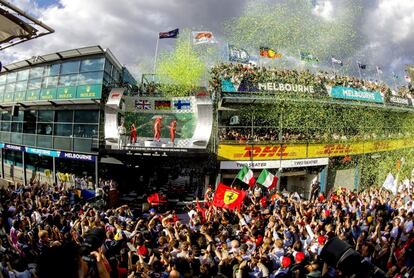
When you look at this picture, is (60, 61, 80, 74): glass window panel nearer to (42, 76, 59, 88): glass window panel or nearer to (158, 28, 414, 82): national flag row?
(42, 76, 59, 88): glass window panel

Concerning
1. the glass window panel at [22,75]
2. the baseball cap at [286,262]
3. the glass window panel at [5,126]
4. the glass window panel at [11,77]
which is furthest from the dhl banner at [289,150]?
the glass window panel at [5,126]

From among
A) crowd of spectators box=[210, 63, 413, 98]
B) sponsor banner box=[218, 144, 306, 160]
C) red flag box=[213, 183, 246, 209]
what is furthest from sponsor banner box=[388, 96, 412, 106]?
red flag box=[213, 183, 246, 209]

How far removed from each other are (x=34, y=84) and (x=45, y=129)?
4.45m

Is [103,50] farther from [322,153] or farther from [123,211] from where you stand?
[322,153]

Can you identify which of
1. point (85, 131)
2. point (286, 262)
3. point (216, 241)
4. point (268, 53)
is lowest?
point (216, 241)

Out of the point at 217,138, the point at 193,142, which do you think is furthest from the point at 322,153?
the point at 193,142

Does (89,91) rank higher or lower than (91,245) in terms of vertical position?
higher

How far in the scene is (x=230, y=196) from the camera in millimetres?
11664

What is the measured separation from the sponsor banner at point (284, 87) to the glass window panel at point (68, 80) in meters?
14.7

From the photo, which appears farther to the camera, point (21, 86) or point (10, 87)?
point (10, 87)

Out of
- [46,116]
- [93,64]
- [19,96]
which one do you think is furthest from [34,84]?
[93,64]

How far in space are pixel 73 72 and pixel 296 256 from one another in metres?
23.5

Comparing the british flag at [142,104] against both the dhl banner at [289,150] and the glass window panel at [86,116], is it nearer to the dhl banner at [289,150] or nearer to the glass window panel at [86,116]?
the glass window panel at [86,116]

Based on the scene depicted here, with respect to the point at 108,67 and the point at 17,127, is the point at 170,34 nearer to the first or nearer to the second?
the point at 108,67
